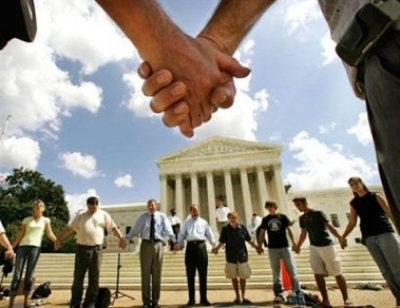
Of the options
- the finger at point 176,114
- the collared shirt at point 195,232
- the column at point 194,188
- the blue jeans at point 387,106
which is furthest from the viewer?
the column at point 194,188

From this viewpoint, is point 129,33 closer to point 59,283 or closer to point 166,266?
point 59,283

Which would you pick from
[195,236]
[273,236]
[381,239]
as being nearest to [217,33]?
[381,239]

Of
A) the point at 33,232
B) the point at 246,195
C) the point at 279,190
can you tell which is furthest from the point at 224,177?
the point at 33,232

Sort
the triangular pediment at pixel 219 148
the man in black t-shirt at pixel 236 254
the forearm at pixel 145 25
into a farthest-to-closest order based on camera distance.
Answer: the triangular pediment at pixel 219 148, the man in black t-shirt at pixel 236 254, the forearm at pixel 145 25

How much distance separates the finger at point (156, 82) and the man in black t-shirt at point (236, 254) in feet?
19.8

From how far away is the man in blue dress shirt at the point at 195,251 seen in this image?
628cm

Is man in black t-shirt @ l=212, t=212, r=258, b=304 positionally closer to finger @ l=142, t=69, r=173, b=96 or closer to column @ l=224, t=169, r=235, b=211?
finger @ l=142, t=69, r=173, b=96

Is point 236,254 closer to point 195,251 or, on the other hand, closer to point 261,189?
point 195,251

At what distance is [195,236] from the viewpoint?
6.95 meters

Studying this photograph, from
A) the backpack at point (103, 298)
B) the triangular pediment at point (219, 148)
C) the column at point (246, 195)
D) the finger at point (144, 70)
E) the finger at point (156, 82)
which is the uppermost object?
the triangular pediment at point (219, 148)

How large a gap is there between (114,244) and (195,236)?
177 centimetres

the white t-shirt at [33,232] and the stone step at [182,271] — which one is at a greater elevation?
the white t-shirt at [33,232]

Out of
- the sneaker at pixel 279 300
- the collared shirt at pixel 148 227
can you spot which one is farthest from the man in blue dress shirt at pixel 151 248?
the sneaker at pixel 279 300

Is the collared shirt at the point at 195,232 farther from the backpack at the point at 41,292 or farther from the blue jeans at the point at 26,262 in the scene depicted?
the backpack at the point at 41,292
